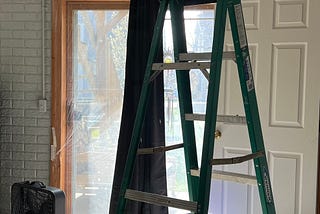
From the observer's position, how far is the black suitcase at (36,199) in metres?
2.21

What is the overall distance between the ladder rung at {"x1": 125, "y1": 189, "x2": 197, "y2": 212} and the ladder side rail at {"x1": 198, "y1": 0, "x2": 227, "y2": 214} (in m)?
0.04

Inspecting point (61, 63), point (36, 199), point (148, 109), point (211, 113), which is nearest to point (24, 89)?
point (61, 63)

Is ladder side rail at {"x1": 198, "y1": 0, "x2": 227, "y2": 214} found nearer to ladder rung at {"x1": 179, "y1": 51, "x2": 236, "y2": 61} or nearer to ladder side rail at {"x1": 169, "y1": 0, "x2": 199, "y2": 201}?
ladder rung at {"x1": 179, "y1": 51, "x2": 236, "y2": 61}

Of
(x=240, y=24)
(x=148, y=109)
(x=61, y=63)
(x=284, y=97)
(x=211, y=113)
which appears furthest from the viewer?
(x=61, y=63)

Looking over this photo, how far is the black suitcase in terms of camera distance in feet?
7.23

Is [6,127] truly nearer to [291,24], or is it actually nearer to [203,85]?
[203,85]

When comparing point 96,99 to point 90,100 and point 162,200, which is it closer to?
point 90,100

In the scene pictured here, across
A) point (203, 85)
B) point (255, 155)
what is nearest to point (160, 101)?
point (203, 85)

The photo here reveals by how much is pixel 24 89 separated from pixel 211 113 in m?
2.08

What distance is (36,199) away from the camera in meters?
2.27

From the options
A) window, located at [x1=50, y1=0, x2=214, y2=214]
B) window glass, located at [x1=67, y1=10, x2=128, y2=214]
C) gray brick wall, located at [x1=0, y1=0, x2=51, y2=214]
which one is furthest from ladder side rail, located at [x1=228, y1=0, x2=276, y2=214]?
gray brick wall, located at [x1=0, y1=0, x2=51, y2=214]

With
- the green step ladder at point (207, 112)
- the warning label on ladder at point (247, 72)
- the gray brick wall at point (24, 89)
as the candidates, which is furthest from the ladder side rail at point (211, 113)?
the gray brick wall at point (24, 89)

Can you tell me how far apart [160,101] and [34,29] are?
3.77 ft

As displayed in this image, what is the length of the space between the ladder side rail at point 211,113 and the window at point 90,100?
4.83 ft
